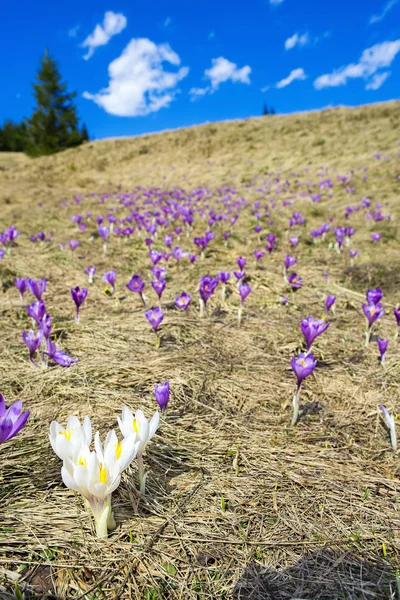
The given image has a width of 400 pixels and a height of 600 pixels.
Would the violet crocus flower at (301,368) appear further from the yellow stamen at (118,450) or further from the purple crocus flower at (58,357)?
the purple crocus flower at (58,357)

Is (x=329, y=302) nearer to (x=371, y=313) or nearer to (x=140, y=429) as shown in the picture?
(x=371, y=313)

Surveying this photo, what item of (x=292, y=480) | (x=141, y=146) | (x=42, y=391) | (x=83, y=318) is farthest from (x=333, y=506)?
(x=141, y=146)

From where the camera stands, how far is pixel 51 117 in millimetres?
29703

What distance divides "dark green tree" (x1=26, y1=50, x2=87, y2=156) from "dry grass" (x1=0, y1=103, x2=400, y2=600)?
2910 cm

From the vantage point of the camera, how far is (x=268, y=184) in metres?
12.1

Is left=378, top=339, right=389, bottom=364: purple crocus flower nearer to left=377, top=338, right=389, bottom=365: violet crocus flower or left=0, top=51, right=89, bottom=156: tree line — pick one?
left=377, top=338, right=389, bottom=365: violet crocus flower

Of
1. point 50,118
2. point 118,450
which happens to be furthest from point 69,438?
point 50,118

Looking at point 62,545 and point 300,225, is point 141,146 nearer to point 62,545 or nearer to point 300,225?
point 300,225

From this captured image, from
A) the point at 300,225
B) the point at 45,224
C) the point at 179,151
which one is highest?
the point at 179,151

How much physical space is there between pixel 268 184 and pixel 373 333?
9.90 meters

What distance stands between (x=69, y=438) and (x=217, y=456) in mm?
714

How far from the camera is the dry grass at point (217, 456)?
1143 mm

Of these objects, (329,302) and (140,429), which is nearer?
(140,429)

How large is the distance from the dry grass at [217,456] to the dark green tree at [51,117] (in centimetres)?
2910
